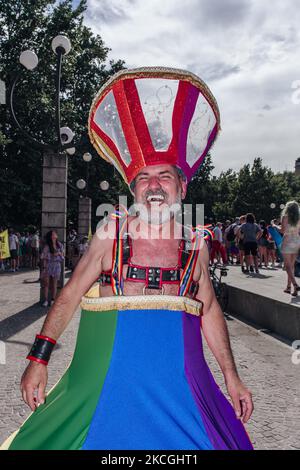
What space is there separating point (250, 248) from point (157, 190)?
1178cm

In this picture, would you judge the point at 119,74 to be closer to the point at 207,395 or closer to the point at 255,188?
the point at 207,395

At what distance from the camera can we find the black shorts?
13.5 m

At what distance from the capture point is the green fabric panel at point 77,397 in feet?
5.95

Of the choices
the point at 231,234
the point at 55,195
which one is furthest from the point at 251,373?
the point at 231,234

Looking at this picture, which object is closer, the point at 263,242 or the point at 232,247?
the point at 263,242

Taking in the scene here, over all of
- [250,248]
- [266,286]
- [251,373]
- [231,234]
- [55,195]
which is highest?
[55,195]

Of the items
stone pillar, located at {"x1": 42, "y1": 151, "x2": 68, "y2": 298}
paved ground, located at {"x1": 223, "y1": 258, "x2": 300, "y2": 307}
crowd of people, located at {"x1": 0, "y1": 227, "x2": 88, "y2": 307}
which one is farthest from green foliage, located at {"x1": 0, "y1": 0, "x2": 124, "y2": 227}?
paved ground, located at {"x1": 223, "y1": 258, "x2": 300, "y2": 307}

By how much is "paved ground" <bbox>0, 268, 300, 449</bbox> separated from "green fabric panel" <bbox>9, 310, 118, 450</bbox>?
6.76 ft

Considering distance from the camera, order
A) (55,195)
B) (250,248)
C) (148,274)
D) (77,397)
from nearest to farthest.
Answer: (77,397), (148,274), (55,195), (250,248)

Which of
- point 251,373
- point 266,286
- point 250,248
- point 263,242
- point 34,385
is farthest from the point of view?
point 263,242

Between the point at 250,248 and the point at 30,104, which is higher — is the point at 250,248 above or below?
below

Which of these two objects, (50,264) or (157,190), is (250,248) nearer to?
(50,264)

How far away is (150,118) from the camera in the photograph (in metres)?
2.43

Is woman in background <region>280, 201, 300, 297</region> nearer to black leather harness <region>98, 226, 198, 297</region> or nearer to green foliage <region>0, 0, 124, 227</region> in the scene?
black leather harness <region>98, 226, 198, 297</region>
